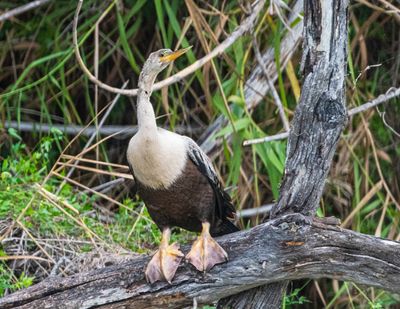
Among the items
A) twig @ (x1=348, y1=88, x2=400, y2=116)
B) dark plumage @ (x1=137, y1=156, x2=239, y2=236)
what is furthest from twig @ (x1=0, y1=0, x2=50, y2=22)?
dark plumage @ (x1=137, y1=156, x2=239, y2=236)

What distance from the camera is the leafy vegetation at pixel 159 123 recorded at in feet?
15.4

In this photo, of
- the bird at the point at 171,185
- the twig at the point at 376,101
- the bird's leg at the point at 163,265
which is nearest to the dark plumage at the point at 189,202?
the bird at the point at 171,185

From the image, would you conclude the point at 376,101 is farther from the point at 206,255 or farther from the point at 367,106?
the point at 206,255

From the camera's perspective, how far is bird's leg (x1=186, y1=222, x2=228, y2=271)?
3567 millimetres

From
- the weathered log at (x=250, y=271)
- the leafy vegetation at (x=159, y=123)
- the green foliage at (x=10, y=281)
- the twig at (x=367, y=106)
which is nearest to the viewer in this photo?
the weathered log at (x=250, y=271)

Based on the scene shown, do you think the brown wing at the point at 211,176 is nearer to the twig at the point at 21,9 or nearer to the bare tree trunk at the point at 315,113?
the bare tree trunk at the point at 315,113

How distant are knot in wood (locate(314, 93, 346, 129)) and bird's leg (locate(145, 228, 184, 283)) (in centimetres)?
73

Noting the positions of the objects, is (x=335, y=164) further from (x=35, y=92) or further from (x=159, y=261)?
(x=159, y=261)

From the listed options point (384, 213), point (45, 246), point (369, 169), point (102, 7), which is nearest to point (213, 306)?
point (45, 246)

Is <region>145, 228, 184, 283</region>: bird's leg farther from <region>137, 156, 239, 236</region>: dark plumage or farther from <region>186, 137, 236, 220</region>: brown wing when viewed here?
<region>186, 137, 236, 220</region>: brown wing

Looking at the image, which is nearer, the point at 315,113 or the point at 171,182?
the point at 315,113

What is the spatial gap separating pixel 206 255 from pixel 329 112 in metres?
0.65

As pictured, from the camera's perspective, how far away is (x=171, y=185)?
372 cm

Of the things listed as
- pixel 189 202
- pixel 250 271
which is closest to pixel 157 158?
pixel 189 202
